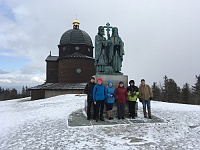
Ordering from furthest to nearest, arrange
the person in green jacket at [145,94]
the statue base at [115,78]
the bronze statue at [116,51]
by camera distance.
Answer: the bronze statue at [116,51] < the statue base at [115,78] < the person in green jacket at [145,94]

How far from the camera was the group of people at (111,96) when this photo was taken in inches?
290

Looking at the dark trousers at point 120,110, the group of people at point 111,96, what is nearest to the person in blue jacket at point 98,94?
the group of people at point 111,96

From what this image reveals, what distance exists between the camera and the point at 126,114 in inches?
323

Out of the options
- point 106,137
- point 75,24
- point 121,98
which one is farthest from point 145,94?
point 75,24

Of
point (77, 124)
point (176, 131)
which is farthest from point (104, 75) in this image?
point (176, 131)

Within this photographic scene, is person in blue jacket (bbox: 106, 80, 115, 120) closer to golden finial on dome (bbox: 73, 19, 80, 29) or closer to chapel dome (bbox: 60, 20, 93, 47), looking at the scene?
chapel dome (bbox: 60, 20, 93, 47)

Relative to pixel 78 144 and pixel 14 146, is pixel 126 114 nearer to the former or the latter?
pixel 78 144

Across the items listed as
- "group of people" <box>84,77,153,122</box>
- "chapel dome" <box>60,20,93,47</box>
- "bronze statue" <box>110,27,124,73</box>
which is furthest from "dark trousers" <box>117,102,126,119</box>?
"chapel dome" <box>60,20,93,47</box>

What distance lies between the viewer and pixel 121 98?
7.67 m

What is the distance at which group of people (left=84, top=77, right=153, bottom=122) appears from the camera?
24.2ft

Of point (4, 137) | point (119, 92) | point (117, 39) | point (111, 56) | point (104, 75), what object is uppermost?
point (117, 39)

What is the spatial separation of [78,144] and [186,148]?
2744 millimetres

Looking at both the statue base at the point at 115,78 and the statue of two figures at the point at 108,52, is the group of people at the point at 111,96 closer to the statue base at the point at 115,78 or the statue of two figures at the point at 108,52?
the statue base at the point at 115,78

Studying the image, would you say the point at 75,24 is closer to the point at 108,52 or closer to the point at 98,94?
the point at 108,52
